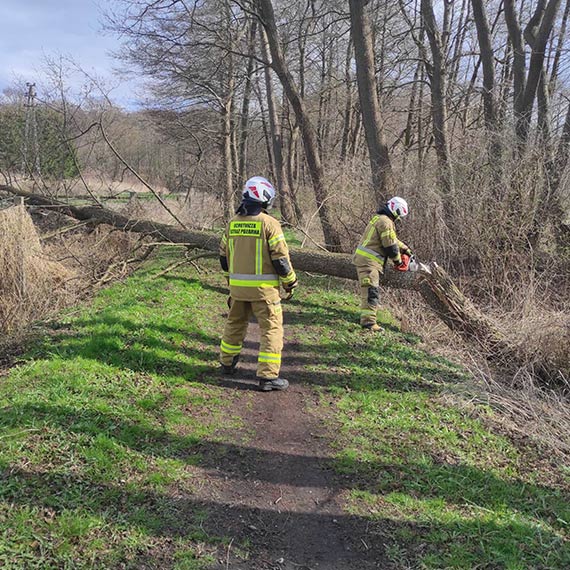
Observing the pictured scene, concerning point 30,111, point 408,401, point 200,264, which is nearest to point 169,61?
point 30,111

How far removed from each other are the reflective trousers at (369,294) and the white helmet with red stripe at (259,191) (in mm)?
2719

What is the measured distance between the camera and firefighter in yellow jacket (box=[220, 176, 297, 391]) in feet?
14.6

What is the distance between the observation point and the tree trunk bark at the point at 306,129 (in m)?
10.8

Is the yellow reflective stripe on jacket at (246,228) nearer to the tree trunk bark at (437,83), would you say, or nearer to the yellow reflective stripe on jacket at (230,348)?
the yellow reflective stripe on jacket at (230,348)

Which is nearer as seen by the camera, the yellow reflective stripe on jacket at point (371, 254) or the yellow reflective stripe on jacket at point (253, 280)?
the yellow reflective stripe on jacket at point (253, 280)

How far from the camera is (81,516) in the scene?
105 inches

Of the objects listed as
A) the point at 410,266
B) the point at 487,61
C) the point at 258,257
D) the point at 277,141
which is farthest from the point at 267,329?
the point at 277,141

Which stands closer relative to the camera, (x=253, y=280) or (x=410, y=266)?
(x=253, y=280)

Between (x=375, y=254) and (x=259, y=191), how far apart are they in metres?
2.90

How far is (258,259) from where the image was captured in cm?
450

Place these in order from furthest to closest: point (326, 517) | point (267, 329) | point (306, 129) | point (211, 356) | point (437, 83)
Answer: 1. point (306, 129)
2. point (437, 83)
3. point (211, 356)
4. point (267, 329)
5. point (326, 517)

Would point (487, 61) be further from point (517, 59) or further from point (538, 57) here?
point (538, 57)

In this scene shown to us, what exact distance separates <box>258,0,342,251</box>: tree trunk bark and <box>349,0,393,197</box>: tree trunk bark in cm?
146

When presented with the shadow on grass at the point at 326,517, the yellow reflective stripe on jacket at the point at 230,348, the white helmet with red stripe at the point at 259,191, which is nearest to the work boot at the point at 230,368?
the yellow reflective stripe on jacket at the point at 230,348
